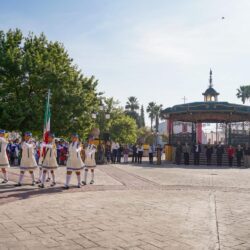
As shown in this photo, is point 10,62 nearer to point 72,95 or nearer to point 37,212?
point 72,95

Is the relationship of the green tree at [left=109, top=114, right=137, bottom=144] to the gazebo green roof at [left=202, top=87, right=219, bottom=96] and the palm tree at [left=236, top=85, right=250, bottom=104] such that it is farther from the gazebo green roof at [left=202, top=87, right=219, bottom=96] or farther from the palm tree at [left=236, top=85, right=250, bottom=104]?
the palm tree at [left=236, top=85, right=250, bottom=104]

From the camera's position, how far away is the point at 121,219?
22.5ft

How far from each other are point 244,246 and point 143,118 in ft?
353

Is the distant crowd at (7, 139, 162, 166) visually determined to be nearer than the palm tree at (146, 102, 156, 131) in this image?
Yes

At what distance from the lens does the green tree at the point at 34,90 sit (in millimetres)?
24984

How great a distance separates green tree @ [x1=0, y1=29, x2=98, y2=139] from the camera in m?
25.0

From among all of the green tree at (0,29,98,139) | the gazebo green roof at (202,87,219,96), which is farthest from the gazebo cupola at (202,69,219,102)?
the green tree at (0,29,98,139)

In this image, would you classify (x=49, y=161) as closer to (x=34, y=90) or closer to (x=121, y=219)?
(x=121, y=219)

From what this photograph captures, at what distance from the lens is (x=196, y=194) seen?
10.7 meters

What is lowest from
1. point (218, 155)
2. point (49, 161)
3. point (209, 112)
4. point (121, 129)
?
point (49, 161)

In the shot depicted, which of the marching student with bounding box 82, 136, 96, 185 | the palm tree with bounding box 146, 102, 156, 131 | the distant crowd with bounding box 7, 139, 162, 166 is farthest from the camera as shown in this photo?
the palm tree with bounding box 146, 102, 156, 131

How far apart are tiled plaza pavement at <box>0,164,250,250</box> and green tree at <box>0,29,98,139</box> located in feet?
48.1

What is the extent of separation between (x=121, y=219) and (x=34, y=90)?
21.9 m

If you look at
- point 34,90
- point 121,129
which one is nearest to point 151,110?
point 121,129
